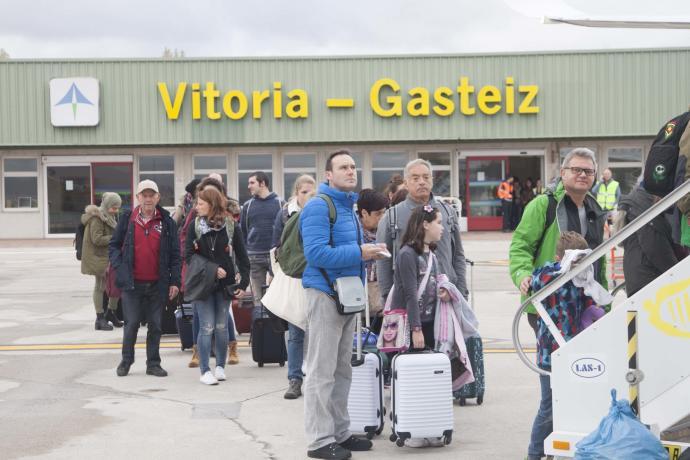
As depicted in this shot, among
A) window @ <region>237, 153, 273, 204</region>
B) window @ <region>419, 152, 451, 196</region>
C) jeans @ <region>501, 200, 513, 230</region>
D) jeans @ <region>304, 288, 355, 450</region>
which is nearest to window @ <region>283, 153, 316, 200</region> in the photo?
window @ <region>237, 153, 273, 204</region>

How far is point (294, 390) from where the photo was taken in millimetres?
8602

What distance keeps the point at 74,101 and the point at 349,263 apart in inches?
1090

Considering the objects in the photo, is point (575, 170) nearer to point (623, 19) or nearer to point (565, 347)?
point (623, 19)

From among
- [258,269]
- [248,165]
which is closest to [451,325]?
[258,269]

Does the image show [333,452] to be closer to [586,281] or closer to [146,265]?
[586,281]

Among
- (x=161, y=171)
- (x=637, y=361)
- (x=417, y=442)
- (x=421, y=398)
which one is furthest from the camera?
(x=161, y=171)

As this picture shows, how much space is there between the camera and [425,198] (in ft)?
25.7

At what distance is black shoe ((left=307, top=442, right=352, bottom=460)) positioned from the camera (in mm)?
6480

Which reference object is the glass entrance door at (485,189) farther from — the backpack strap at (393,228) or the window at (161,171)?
the backpack strap at (393,228)

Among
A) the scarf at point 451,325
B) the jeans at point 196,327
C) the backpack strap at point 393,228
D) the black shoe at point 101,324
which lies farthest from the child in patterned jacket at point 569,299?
the black shoe at point 101,324

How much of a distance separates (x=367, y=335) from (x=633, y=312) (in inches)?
119

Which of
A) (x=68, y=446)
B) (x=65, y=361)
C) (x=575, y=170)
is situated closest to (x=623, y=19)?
(x=575, y=170)

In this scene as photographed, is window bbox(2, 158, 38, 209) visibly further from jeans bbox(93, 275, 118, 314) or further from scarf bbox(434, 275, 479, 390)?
scarf bbox(434, 275, 479, 390)

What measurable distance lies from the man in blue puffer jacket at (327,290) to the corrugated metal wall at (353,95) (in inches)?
1030
